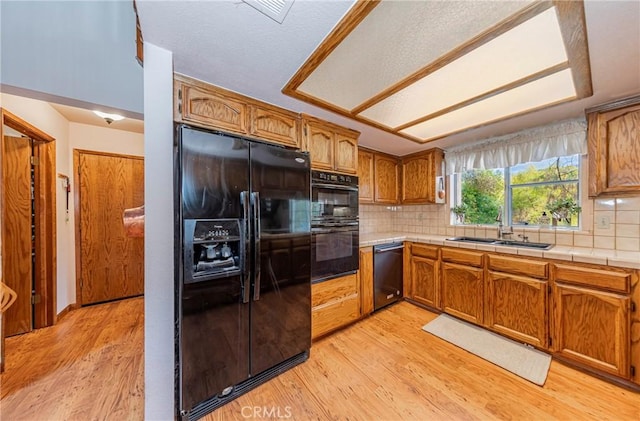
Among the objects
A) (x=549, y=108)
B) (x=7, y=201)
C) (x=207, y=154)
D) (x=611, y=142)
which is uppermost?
(x=549, y=108)

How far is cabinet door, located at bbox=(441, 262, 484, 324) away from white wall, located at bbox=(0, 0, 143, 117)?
331 centimetres

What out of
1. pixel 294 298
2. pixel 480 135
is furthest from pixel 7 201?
pixel 480 135

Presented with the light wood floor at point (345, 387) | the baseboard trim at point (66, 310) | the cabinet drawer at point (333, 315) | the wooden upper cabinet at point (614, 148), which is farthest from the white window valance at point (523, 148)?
the baseboard trim at point (66, 310)

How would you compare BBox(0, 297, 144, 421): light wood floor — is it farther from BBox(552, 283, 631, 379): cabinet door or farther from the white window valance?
the white window valance

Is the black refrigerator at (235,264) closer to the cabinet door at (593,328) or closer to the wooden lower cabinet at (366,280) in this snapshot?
the wooden lower cabinet at (366,280)

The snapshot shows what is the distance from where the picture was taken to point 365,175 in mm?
3109

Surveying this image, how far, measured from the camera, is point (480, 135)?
8.73 feet

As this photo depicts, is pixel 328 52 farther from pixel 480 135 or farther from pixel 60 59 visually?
pixel 480 135

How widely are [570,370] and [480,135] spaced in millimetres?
2308

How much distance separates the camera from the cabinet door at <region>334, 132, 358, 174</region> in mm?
2359

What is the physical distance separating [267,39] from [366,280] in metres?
2.35

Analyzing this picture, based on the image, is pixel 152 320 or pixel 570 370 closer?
pixel 152 320

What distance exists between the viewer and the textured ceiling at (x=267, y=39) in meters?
1.03

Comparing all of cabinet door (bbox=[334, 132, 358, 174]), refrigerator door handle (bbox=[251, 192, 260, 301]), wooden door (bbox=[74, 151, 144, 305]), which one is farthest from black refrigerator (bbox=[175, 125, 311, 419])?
wooden door (bbox=[74, 151, 144, 305])
